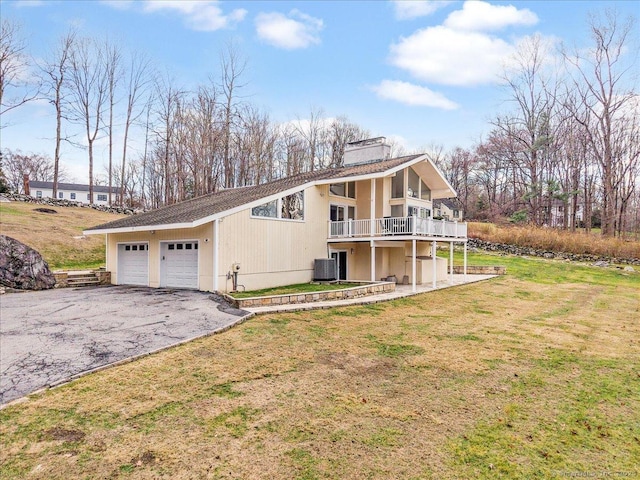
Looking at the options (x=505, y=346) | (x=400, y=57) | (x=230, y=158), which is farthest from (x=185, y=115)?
(x=505, y=346)

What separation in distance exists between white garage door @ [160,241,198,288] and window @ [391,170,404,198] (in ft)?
30.3

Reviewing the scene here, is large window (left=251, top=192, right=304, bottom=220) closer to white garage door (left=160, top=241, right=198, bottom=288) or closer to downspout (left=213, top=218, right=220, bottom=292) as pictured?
downspout (left=213, top=218, right=220, bottom=292)

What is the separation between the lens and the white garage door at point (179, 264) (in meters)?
13.1

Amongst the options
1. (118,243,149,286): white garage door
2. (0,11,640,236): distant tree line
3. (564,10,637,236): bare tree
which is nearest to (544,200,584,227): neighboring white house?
(0,11,640,236): distant tree line

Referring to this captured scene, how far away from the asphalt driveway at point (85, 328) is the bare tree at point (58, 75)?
2335cm

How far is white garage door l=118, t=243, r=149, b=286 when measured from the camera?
14.9m

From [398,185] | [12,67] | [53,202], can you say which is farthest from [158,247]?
[12,67]

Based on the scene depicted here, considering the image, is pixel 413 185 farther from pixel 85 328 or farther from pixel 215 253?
pixel 85 328

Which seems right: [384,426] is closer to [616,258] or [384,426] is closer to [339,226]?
[339,226]

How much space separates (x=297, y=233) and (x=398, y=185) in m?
5.65

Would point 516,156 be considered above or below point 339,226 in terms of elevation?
above

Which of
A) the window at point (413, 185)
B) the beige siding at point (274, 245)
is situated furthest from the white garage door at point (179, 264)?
the window at point (413, 185)

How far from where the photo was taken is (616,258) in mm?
22641

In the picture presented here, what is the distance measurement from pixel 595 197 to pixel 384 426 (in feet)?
135
